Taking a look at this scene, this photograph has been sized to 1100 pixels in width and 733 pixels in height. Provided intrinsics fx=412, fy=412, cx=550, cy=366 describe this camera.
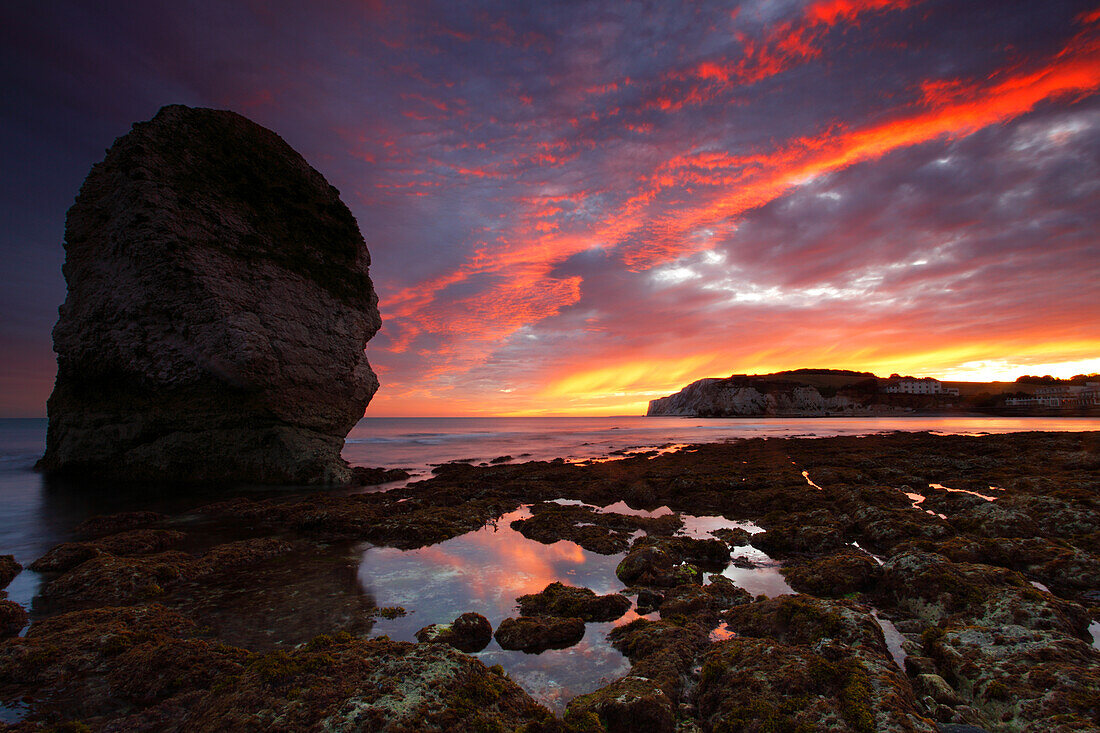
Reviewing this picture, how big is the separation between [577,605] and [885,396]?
5278 inches

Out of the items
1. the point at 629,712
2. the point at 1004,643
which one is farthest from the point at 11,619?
the point at 1004,643

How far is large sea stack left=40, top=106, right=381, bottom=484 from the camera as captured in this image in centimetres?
1811

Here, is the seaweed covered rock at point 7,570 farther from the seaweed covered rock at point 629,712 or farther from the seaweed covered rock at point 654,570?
the seaweed covered rock at point 654,570

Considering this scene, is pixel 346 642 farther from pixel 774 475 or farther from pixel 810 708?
pixel 774 475

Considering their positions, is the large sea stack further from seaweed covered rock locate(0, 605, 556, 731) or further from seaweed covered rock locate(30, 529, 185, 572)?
seaweed covered rock locate(0, 605, 556, 731)

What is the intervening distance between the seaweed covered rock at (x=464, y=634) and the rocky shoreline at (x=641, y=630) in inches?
1.2

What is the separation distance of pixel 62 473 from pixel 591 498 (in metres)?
27.8

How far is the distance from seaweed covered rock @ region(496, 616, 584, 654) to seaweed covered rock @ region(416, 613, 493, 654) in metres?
0.20

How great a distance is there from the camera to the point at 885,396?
354ft

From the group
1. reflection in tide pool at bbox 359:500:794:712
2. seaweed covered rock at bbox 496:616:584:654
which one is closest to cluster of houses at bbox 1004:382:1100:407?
reflection in tide pool at bbox 359:500:794:712

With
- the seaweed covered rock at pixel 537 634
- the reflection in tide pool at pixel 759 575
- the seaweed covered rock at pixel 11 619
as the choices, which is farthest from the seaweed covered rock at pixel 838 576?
the seaweed covered rock at pixel 11 619

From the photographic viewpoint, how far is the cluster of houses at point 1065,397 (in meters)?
85.2

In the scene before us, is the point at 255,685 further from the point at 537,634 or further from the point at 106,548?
the point at 106,548

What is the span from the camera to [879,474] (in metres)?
15.6
